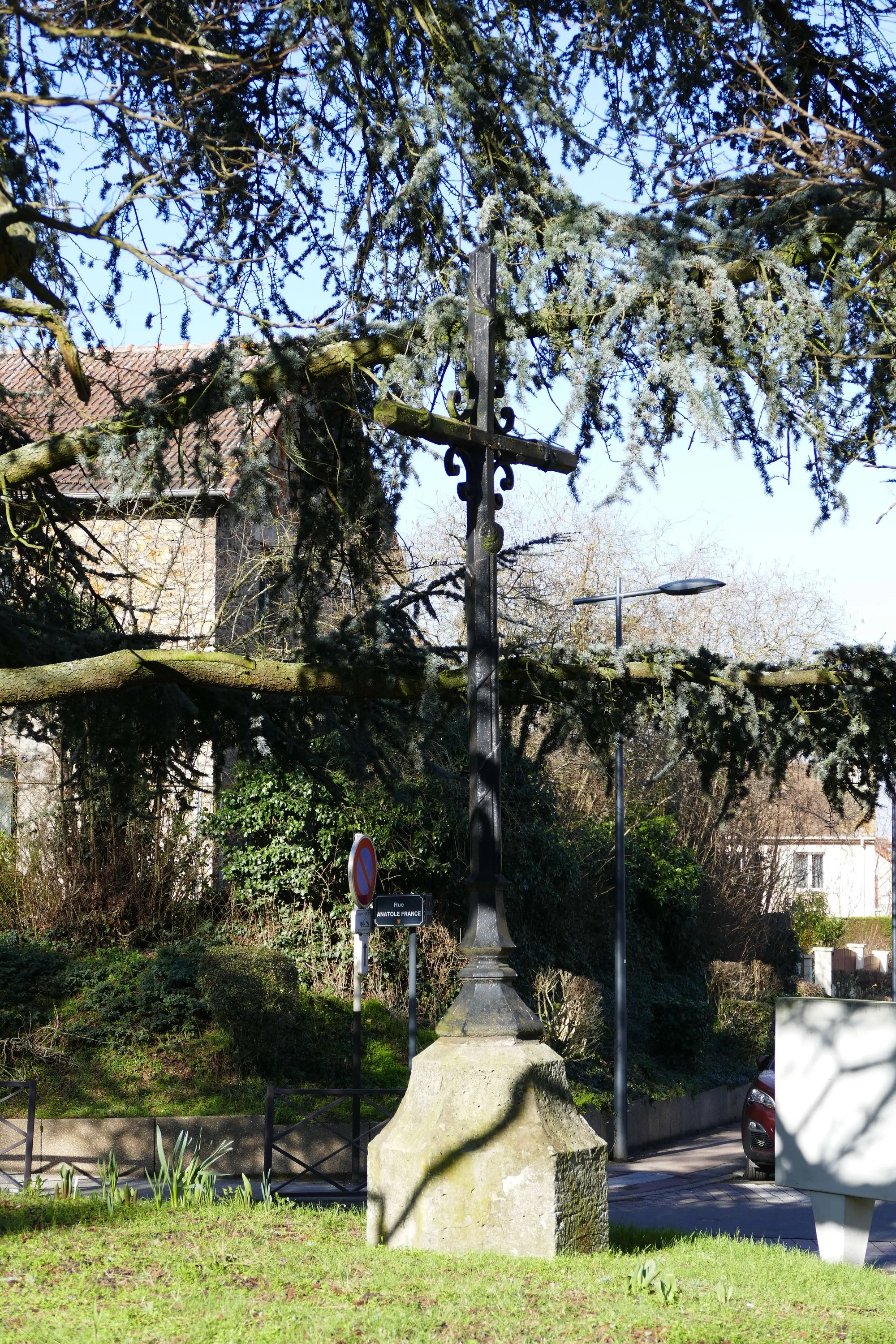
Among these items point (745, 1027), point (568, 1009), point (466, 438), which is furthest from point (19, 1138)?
point (745, 1027)

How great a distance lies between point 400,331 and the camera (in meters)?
7.02

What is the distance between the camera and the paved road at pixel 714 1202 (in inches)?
437

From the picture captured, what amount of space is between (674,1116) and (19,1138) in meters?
9.60

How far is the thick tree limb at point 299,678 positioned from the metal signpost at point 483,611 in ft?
1.81

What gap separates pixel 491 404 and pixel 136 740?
9.33 ft

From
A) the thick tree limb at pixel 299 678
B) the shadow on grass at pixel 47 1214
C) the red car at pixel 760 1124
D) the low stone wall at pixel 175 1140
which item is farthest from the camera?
the red car at pixel 760 1124

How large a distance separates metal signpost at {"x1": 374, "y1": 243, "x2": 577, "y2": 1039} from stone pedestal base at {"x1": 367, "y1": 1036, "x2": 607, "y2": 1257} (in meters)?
0.18

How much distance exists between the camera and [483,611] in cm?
661

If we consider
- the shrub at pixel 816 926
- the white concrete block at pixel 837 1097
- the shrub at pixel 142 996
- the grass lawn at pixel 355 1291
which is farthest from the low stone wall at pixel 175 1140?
the shrub at pixel 816 926

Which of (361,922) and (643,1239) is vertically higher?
(361,922)

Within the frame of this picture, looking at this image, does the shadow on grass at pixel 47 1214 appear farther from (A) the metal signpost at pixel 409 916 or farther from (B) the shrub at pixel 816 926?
(B) the shrub at pixel 816 926

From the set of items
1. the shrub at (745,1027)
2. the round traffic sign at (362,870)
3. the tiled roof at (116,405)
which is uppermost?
the tiled roof at (116,405)

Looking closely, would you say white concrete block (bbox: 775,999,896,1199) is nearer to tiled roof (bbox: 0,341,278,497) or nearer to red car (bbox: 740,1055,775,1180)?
tiled roof (bbox: 0,341,278,497)

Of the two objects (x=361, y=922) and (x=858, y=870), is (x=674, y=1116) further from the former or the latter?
(x=858, y=870)
